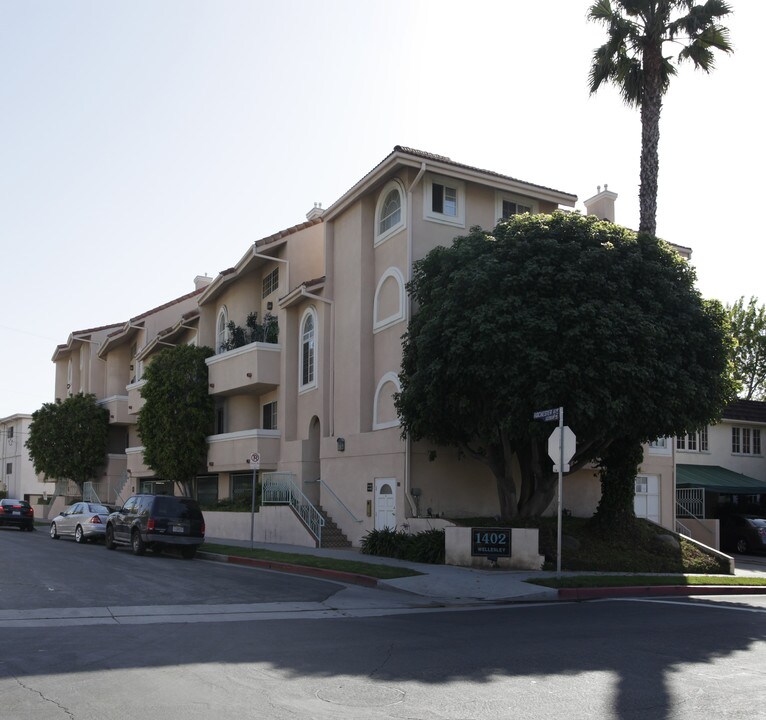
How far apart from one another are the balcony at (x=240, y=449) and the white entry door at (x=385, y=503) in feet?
22.8

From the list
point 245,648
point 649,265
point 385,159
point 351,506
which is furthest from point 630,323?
point 245,648

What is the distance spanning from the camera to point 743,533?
3180 centimetres

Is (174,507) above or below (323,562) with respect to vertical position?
above

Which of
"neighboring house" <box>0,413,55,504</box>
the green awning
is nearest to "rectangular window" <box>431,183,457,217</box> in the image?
the green awning

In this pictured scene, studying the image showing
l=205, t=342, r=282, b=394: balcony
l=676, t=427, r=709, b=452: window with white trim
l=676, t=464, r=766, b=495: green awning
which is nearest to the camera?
l=205, t=342, r=282, b=394: balcony

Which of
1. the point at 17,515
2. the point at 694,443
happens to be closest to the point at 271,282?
the point at 17,515

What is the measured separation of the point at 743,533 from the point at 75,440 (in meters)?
34.2

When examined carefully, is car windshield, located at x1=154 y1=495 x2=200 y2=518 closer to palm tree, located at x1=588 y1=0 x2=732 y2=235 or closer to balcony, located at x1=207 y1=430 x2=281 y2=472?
balcony, located at x1=207 y1=430 x2=281 y2=472

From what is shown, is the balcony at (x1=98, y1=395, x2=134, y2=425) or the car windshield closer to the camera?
the car windshield

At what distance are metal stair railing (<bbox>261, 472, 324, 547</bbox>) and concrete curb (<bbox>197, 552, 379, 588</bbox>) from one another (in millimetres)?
3553

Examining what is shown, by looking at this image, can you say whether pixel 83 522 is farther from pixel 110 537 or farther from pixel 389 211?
pixel 389 211

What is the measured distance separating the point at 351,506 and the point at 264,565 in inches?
219

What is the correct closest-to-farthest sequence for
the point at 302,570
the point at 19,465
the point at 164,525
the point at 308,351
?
the point at 302,570 → the point at 164,525 → the point at 308,351 → the point at 19,465

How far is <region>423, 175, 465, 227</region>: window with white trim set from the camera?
24500 millimetres
